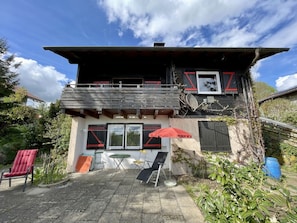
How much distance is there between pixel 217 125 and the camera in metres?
7.14

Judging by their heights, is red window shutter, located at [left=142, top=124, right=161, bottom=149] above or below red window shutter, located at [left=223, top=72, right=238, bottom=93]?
below

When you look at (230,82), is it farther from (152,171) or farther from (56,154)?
(56,154)

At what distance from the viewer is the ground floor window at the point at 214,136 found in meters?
6.93

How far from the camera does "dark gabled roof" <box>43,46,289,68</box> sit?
281 inches

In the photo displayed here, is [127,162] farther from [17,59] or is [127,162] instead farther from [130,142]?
[17,59]

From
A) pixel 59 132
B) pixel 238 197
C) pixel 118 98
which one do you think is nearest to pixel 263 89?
pixel 118 98

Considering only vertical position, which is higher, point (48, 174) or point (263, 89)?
point (263, 89)

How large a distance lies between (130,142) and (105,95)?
2945 mm

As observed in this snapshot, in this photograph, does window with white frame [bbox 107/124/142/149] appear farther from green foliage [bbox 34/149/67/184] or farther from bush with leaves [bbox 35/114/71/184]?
green foliage [bbox 34/149/67/184]

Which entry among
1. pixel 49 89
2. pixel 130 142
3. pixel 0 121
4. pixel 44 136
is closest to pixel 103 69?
pixel 130 142

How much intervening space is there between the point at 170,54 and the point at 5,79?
11107mm

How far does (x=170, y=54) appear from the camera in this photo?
770cm

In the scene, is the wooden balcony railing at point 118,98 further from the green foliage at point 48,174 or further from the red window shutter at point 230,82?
the red window shutter at point 230,82

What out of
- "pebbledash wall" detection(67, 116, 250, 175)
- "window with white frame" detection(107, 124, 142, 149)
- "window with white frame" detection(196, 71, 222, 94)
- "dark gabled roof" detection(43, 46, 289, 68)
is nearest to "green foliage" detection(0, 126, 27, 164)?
"pebbledash wall" detection(67, 116, 250, 175)
